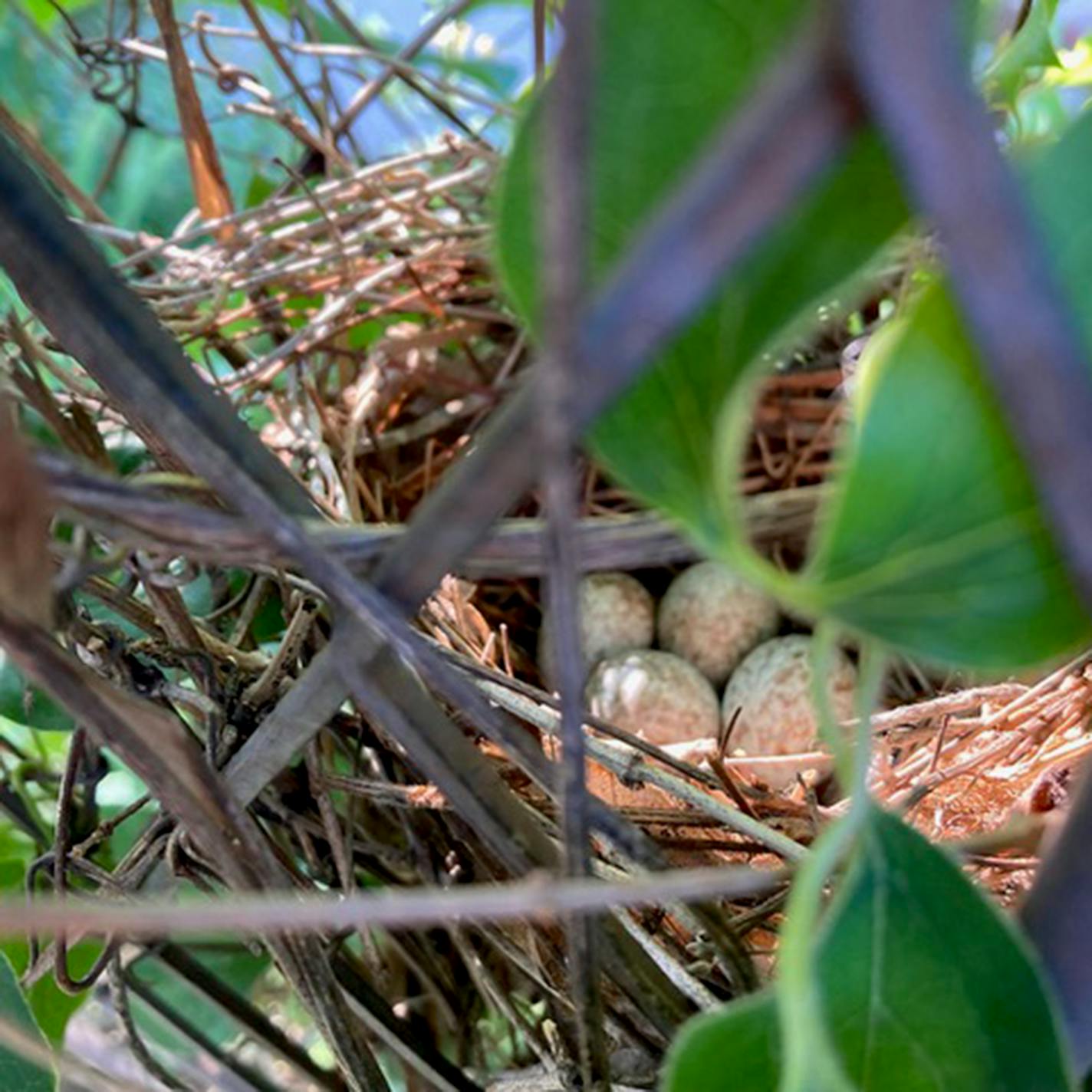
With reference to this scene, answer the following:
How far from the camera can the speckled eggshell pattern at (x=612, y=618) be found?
2.15 ft

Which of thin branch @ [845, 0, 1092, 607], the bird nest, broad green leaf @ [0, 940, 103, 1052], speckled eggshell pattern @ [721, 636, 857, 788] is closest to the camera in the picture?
thin branch @ [845, 0, 1092, 607]

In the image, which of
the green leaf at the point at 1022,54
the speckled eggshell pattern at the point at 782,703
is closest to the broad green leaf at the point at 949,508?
the green leaf at the point at 1022,54

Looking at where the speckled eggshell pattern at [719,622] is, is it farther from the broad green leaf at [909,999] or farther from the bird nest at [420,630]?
the broad green leaf at [909,999]

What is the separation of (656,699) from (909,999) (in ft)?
1.34

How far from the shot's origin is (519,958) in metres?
0.32

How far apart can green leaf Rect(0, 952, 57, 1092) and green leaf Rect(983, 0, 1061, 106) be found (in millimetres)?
302

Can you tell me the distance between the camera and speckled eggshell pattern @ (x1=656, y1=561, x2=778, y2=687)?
Answer: 65 centimetres

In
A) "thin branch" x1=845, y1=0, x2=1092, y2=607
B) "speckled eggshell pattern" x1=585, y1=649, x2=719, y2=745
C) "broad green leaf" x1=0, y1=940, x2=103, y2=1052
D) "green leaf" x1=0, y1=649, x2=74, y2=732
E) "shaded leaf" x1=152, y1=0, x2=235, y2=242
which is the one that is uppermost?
"shaded leaf" x1=152, y1=0, x2=235, y2=242

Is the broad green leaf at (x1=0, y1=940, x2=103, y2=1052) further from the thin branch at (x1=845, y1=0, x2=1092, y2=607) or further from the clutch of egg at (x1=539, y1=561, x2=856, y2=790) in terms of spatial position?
the thin branch at (x1=845, y1=0, x2=1092, y2=607)

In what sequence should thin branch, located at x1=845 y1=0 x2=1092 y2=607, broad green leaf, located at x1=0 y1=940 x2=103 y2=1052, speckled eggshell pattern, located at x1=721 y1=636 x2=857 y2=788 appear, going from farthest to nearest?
speckled eggshell pattern, located at x1=721 y1=636 x2=857 y2=788 < broad green leaf, located at x1=0 y1=940 x2=103 y2=1052 < thin branch, located at x1=845 y1=0 x2=1092 y2=607

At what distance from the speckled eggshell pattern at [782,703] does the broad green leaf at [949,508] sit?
0.41 meters

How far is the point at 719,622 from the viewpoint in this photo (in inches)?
25.5

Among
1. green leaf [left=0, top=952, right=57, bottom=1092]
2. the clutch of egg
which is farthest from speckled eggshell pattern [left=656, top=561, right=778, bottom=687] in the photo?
green leaf [left=0, top=952, right=57, bottom=1092]

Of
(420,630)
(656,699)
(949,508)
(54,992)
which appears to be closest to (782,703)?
(656,699)
